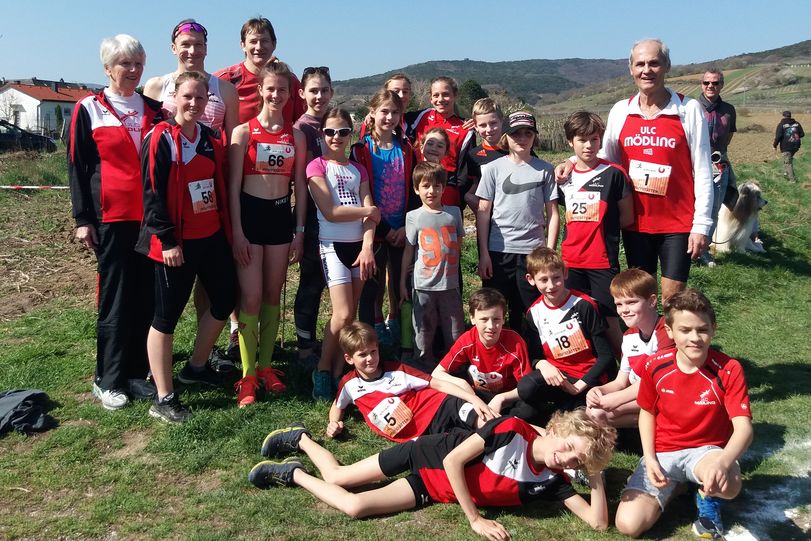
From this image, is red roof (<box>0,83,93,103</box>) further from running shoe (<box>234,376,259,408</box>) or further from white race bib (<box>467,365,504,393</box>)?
white race bib (<box>467,365,504,393</box>)

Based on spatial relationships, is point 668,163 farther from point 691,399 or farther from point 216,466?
point 216,466

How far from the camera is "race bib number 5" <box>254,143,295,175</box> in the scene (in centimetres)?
450

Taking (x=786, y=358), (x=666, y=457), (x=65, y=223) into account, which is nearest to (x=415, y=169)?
(x=666, y=457)

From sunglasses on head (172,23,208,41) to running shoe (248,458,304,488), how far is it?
9.84 ft

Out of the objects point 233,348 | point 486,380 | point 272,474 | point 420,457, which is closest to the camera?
point 420,457

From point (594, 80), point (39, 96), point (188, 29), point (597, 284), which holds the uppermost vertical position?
point (594, 80)

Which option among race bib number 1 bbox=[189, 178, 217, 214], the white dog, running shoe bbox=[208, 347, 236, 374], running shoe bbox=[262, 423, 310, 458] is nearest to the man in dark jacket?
the white dog

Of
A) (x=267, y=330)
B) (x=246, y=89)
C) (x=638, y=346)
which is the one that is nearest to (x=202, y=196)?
(x=267, y=330)

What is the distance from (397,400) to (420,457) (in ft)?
2.03

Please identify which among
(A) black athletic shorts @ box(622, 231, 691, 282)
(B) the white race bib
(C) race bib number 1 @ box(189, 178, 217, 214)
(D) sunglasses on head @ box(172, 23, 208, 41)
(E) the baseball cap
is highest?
(D) sunglasses on head @ box(172, 23, 208, 41)

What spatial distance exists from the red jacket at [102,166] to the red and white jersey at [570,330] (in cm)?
273

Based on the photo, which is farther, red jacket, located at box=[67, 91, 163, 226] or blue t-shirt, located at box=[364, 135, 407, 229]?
blue t-shirt, located at box=[364, 135, 407, 229]

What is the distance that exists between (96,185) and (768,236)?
369 inches

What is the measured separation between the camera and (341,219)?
462 centimetres
